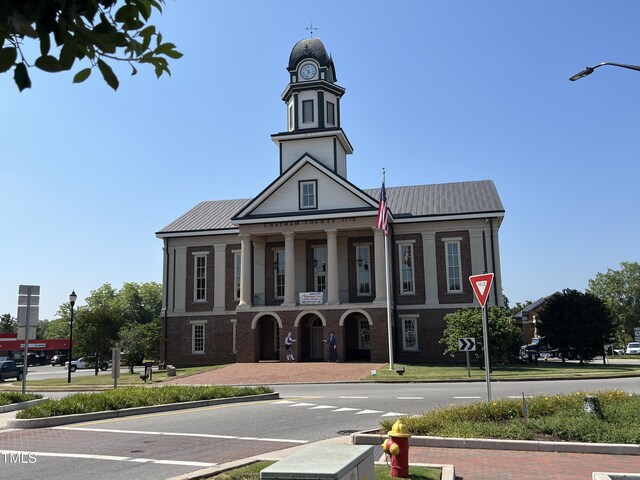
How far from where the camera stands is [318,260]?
1663 inches

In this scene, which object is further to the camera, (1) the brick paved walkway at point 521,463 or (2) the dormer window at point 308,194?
(2) the dormer window at point 308,194

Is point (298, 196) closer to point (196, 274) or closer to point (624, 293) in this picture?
point (196, 274)

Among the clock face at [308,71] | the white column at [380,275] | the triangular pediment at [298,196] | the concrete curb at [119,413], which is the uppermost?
the clock face at [308,71]

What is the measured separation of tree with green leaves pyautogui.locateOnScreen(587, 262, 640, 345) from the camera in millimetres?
98000

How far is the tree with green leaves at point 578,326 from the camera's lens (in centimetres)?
4103

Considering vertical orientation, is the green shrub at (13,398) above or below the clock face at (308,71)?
below

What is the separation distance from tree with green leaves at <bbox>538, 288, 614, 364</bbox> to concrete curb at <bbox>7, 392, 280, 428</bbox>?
28.0 m

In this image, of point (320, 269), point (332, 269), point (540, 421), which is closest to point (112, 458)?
point (540, 421)

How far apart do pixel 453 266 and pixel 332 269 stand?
336 inches

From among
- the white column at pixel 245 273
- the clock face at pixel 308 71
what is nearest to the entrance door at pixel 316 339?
the white column at pixel 245 273

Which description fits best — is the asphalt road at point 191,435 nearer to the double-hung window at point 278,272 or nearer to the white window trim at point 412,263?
the white window trim at point 412,263

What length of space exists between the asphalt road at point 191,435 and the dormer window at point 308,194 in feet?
68.2

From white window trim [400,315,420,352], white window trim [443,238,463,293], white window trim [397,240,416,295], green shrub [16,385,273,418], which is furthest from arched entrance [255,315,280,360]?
green shrub [16,385,273,418]

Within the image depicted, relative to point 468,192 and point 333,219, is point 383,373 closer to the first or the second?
point 333,219
